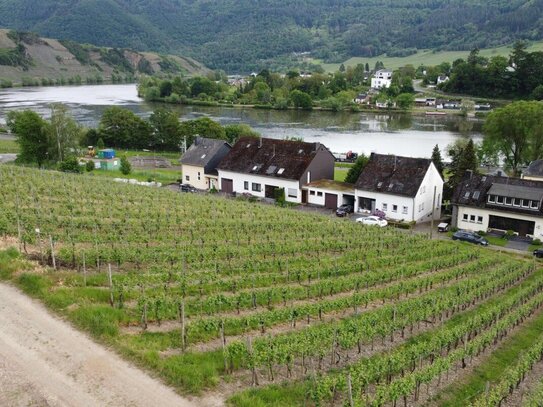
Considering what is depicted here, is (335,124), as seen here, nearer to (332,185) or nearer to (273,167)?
(273,167)

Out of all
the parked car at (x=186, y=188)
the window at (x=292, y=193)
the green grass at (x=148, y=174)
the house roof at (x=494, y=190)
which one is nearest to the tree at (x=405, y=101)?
the green grass at (x=148, y=174)

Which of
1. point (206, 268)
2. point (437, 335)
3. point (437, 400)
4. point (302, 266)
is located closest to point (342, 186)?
point (302, 266)

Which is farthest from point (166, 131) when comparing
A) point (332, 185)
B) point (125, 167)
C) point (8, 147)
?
point (332, 185)

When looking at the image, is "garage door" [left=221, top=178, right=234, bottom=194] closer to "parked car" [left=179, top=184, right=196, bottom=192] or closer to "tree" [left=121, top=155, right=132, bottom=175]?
"parked car" [left=179, top=184, right=196, bottom=192]

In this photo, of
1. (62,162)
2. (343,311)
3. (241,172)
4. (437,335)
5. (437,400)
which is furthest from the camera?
(62,162)

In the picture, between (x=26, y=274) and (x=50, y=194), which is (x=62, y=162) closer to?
(x=50, y=194)

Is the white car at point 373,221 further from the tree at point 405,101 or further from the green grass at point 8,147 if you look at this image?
the tree at point 405,101
